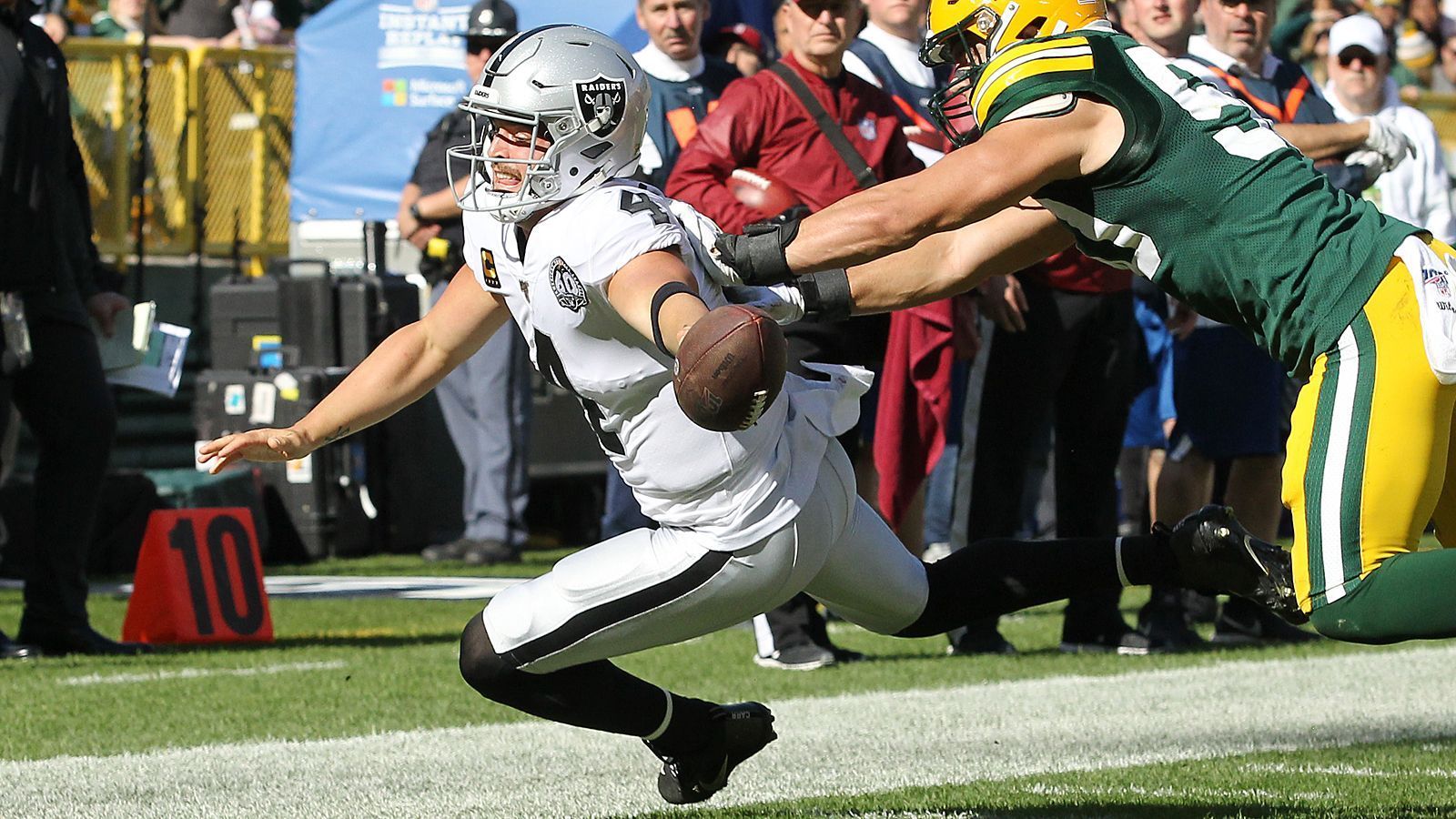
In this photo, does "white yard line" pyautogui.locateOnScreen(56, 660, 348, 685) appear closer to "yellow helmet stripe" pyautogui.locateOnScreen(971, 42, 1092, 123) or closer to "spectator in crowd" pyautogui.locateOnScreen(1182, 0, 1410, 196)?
"spectator in crowd" pyautogui.locateOnScreen(1182, 0, 1410, 196)


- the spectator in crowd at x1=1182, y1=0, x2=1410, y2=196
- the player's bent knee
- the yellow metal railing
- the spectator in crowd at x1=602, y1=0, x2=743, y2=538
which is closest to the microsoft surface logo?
the yellow metal railing

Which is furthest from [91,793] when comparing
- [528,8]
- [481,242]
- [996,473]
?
[528,8]

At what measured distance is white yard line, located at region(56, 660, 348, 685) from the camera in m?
5.93

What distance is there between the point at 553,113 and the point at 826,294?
0.58m

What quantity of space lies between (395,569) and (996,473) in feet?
12.8

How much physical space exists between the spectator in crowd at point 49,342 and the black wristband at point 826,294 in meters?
3.30

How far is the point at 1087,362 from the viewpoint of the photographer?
6465mm

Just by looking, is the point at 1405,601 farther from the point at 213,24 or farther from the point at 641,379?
the point at 213,24

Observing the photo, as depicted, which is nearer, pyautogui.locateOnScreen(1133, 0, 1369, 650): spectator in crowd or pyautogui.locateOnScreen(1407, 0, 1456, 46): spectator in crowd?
pyautogui.locateOnScreen(1133, 0, 1369, 650): spectator in crowd

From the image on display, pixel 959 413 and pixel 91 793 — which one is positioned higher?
pixel 91 793

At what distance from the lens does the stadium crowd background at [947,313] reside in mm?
6383

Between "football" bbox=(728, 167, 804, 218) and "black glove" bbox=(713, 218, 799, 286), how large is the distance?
2.61 meters

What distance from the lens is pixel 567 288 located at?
11.5 feet

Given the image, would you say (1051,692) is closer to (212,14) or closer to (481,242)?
(481,242)
